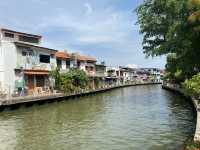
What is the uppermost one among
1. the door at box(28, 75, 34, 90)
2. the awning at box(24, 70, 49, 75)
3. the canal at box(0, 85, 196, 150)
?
the awning at box(24, 70, 49, 75)

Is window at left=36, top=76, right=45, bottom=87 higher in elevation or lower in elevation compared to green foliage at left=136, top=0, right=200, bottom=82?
lower

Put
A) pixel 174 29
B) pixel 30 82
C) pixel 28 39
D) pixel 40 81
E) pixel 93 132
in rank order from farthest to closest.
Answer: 1. pixel 40 81
2. pixel 28 39
3. pixel 30 82
4. pixel 174 29
5. pixel 93 132

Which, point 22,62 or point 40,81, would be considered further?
point 40,81

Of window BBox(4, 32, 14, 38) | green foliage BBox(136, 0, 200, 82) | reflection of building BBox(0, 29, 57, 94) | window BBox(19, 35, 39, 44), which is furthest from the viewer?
window BBox(19, 35, 39, 44)

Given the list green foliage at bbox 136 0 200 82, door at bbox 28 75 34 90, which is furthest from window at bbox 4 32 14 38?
green foliage at bbox 136 0 200 82

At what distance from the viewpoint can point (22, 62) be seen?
5231cm

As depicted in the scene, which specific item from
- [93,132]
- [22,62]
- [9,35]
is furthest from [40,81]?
[93,132]

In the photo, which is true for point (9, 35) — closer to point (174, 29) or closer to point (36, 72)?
point (36, 72)

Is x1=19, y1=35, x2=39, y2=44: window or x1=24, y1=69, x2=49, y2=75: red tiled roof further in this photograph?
x1=19, y1=35, x2=39, y2=44: window

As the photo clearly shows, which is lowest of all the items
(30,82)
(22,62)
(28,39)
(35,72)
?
(30,82)

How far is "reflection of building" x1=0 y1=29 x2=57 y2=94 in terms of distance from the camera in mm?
49156

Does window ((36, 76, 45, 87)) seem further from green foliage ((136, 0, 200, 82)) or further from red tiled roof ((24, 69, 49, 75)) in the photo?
green foliage ((136, 0, 200, 82))

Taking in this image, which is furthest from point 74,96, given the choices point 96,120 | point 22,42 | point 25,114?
point 96,120

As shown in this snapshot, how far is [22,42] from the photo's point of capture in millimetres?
51812
